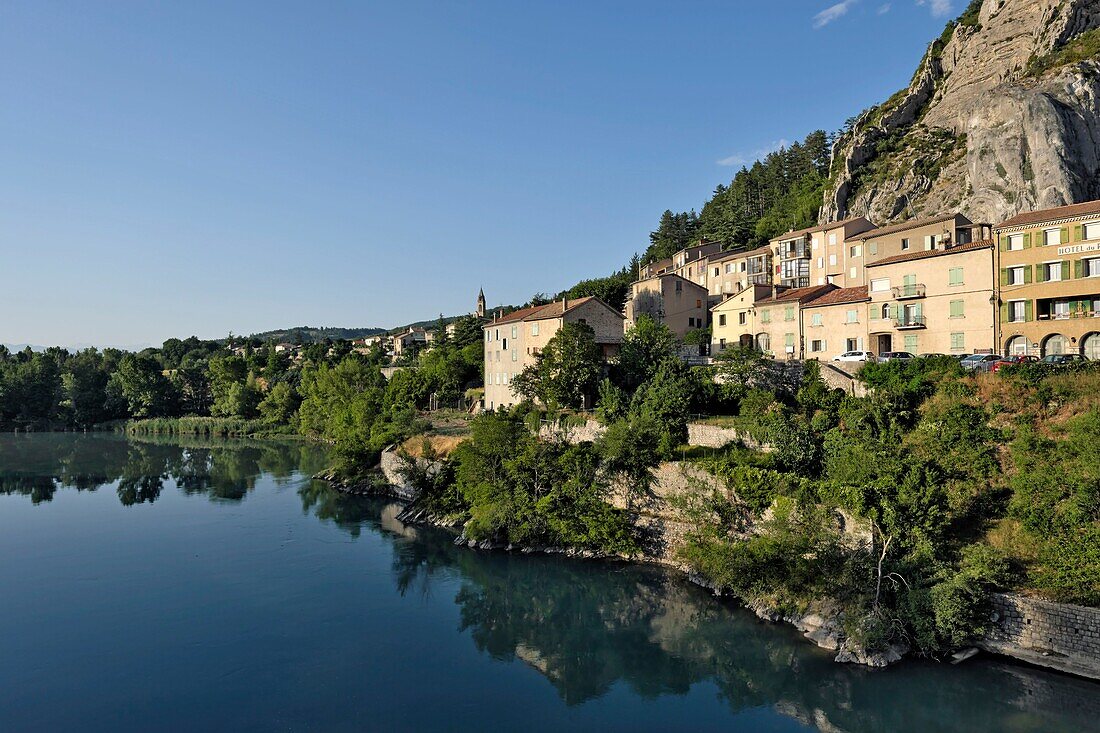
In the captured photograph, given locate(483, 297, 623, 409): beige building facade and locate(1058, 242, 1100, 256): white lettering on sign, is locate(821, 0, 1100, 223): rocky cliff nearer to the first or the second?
locate(1058, 242, 1100, 256): white lettering on sign

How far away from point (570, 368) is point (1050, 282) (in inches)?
880

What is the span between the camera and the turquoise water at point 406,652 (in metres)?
16.2

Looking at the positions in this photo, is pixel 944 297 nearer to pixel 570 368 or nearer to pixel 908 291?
pixel 908 291

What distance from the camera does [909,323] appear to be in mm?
31812

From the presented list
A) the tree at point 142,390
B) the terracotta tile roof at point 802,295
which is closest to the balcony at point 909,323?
the terracotta tile roof at point 802,295

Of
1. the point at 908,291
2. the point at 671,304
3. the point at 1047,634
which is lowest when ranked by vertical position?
the point at 1047,634

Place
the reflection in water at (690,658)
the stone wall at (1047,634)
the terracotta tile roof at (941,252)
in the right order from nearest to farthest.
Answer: the reflection in water at (690,658), the stone wall at (1047,634), the terracotta tile roof at (941,252)

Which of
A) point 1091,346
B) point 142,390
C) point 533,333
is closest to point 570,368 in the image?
point 533,333

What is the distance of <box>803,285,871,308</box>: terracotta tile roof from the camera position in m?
34.0

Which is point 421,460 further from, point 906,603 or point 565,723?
point 906,603

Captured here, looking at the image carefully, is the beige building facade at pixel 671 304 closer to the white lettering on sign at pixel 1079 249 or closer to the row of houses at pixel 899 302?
the row of houses at pixel 899 302

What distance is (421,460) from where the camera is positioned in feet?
123

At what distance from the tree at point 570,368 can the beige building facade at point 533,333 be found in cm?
317

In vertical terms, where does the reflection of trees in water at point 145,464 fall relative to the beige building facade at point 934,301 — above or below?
below
